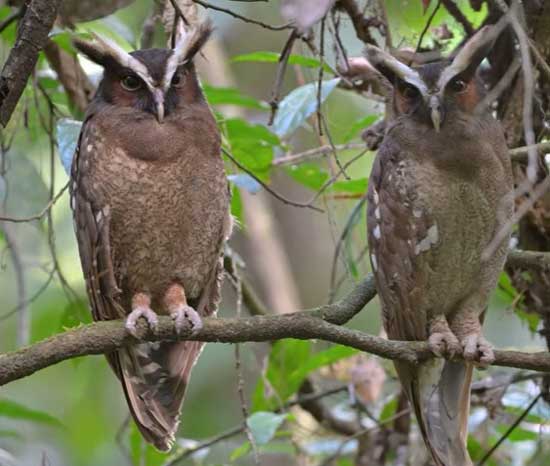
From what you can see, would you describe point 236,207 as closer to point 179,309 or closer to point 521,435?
point 179,309

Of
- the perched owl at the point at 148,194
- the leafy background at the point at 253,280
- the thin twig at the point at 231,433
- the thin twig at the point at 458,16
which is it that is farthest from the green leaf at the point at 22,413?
the thin twig at the point at 458,16

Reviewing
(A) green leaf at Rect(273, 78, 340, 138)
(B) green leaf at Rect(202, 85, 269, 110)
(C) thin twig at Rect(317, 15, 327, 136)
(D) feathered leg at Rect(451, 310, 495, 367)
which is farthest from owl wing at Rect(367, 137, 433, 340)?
(B) green leaf at Rect(202, 85, 269, 110)

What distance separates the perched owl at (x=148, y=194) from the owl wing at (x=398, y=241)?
0.54 meters

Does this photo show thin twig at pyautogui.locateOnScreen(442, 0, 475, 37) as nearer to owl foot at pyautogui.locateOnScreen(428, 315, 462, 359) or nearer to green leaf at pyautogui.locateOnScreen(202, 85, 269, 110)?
green leaf at pyautogui.locateOnScreen(202, 85, 269, 110)

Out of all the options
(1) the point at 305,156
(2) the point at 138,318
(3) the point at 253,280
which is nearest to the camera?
(2) the point at 138,318

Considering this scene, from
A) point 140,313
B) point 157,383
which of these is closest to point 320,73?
point 140,313

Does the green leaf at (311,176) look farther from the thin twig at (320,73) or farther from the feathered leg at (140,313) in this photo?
the feathered leg at (140,313)

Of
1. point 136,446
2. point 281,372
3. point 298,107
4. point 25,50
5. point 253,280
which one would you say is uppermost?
point 25,50

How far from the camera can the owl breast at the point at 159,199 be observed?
3.80 m

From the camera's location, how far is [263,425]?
4.17 m

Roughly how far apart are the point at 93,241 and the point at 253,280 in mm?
3034

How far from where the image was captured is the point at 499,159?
3.82 m

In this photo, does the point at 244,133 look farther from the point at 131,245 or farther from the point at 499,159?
the point at 499,159

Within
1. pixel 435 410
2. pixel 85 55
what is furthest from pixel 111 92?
pixel 435 410
